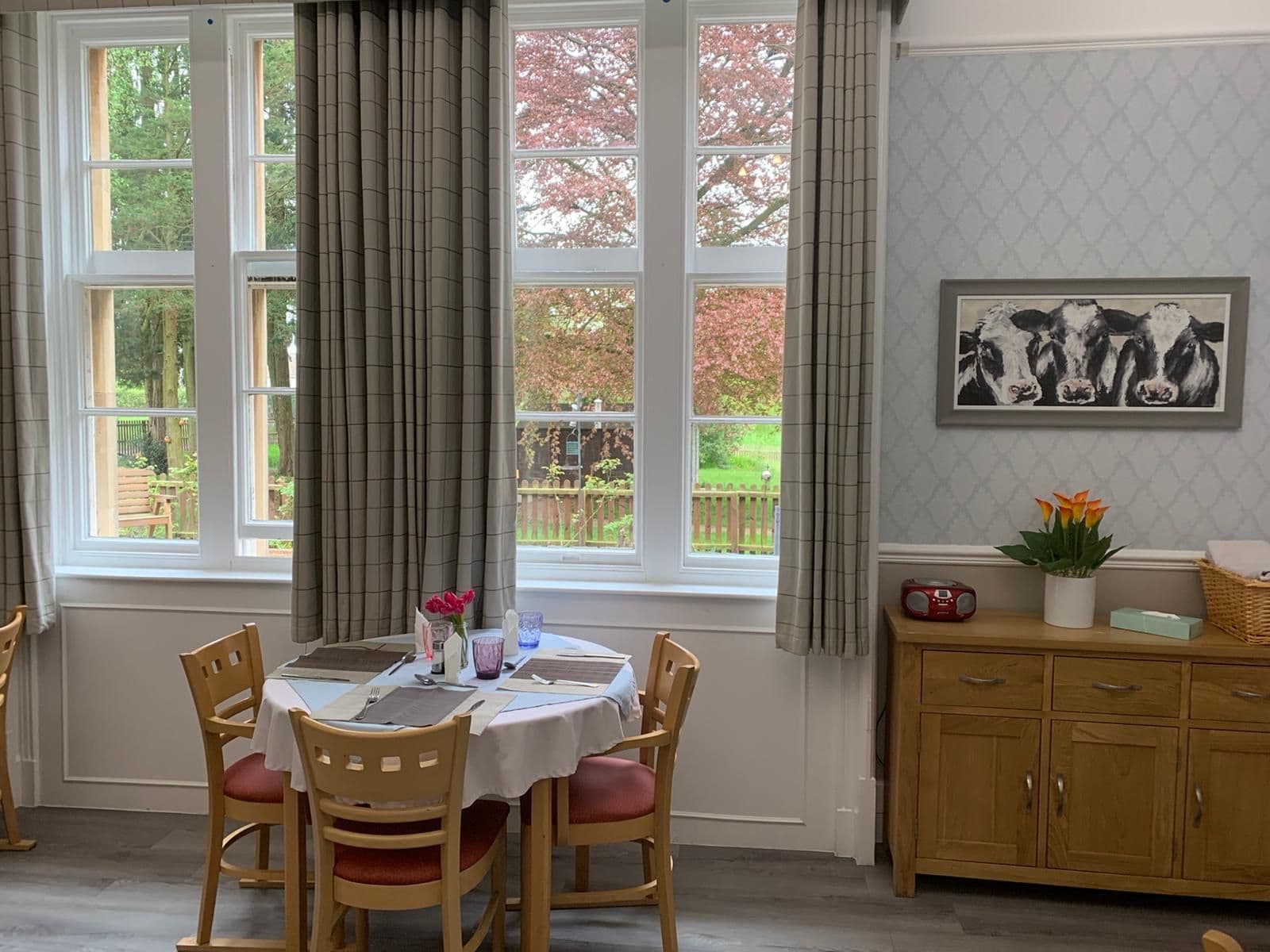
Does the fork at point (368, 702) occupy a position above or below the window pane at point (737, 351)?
below

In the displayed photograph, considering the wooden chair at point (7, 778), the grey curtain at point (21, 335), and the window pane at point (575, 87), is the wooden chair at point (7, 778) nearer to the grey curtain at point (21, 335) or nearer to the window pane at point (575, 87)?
the grey curtain at point (21, 335)

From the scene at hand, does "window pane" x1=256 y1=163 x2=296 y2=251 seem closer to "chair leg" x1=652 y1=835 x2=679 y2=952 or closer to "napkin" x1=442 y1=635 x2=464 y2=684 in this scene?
"napkin" x1=442 y1=635 x2=464 y2=684

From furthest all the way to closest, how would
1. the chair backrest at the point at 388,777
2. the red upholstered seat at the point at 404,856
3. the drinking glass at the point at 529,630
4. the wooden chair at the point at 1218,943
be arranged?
the drinking glass at the point at 529,630 < the red upholstered seat at the point at 404,856 < the chair backrest at the point at 388,777 < the wooden chair at the point at 1218,943

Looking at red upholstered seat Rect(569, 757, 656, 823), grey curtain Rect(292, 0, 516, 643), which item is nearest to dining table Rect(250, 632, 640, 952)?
red upholstered seat Rect(569, 757, 656, 823)

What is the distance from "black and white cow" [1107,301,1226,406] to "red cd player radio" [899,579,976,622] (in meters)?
0.88

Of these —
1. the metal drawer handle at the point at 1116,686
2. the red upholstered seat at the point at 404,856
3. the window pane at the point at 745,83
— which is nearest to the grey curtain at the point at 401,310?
the window pane at the point at 745,83

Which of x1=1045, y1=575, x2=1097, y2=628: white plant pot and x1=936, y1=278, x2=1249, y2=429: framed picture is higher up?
x1=936, y1=278, x2=1249, y2=429: framed picture

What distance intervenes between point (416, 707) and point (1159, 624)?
2244mm

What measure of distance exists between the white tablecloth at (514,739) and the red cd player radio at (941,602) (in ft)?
3.60

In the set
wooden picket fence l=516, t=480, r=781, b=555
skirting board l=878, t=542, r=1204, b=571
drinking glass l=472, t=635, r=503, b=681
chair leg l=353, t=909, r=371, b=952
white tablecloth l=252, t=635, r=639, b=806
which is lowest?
chair leg l=353, t=909, r=371, b=952

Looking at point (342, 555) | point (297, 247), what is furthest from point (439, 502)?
point (297, 247)

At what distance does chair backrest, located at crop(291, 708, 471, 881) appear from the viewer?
72.4 inches

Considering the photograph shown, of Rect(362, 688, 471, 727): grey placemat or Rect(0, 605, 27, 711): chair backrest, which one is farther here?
Rect(0, 605, 27, 711): chair backrest

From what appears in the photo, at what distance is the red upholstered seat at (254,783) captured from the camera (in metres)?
2.36
